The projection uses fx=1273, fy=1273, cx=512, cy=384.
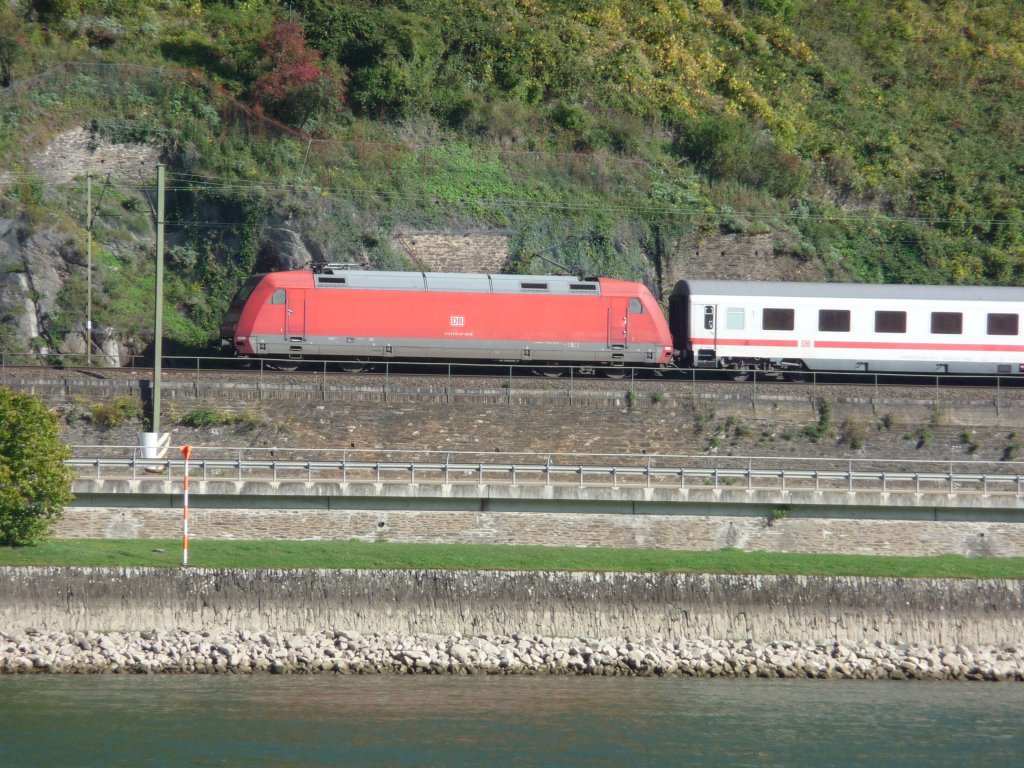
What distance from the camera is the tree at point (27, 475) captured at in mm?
22672

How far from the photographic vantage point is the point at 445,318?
33.7 meters

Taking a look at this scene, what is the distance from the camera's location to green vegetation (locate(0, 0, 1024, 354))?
132ft

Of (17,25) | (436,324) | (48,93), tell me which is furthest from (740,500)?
(17,25)

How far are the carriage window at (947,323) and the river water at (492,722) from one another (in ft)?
53.0

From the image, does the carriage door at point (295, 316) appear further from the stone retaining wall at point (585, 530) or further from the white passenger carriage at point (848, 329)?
the white passenger carriage at point (848, 329)

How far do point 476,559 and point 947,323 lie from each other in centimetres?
1761

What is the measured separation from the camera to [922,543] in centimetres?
2625

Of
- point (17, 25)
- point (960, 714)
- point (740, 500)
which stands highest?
point (17, 25)

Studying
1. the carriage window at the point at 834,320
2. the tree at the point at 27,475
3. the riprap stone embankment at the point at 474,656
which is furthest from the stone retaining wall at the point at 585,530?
the carriage window at the point at 834,320

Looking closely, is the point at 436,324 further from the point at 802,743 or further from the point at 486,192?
the point at 802,743

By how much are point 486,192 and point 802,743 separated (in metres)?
28.5

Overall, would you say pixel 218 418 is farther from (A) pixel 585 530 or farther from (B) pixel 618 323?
(B) pixel 618 323

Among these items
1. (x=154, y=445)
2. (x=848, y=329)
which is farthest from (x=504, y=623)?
(x=848, y=329)

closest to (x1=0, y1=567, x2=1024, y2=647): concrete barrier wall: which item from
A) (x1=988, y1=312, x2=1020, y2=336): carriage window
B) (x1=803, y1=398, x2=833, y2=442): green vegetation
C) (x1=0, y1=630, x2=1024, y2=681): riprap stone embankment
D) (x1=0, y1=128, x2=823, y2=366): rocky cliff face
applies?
(x1=0, y1=630, x2=1024, y2=681): riprap stone embankment
